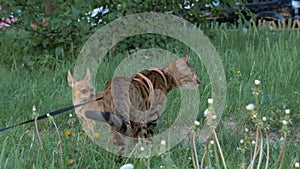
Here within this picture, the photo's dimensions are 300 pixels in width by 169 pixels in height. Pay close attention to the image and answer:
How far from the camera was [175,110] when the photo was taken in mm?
3664

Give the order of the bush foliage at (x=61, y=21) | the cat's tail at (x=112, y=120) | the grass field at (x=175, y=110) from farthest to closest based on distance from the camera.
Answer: the bush foliage at (x=61, y=21), the grass field at (x=175, y=110), the cat's tail at (x=112, y=120)

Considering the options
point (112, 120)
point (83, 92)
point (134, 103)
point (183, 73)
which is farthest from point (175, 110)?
point (112, 120)

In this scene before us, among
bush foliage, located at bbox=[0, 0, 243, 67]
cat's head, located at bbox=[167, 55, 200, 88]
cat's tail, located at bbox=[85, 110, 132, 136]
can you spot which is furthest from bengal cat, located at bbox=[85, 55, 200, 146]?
bush foliage, located at bbox=[0, 0, 243, 67]

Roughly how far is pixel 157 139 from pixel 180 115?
0.65 meters

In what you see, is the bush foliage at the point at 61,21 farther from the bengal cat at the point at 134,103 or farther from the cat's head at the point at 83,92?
the bengal cat at the point at 134,103

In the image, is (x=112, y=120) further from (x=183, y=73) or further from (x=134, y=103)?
(x=183, y=73)

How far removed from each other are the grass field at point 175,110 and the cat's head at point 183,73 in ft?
1.27

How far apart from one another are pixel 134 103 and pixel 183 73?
71 cm

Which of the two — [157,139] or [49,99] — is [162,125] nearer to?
[157,139]

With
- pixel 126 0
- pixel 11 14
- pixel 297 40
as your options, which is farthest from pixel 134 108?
pixel 297 40

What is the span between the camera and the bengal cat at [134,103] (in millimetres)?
2436

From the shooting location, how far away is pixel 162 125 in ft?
11.2

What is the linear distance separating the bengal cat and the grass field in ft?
0.64

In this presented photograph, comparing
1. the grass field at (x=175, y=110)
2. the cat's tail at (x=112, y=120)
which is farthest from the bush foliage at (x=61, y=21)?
the cat's tail at (x=112, y=120)
